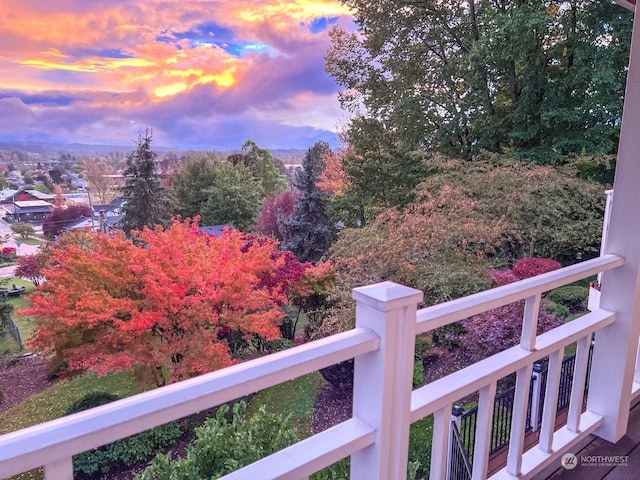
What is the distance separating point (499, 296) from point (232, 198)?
9465 millimetres

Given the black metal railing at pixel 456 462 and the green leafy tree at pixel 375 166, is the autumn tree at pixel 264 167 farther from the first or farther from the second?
the black metal railing at pixel 456 462

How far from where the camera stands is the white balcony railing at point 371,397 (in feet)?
1.40

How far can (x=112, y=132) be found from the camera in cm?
754

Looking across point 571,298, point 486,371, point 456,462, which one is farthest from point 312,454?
point 571,298

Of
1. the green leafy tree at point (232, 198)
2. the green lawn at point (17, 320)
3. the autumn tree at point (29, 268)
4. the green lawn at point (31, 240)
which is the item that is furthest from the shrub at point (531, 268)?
the green leafy tree at point (232, 198)

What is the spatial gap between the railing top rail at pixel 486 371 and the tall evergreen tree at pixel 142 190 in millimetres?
7850

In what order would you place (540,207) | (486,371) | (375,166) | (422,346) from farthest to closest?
(375,166), (540,207), (422,346), (486,371)

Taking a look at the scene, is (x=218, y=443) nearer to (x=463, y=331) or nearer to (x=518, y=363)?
(x=518, y=363)

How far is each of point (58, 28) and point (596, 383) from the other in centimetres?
803

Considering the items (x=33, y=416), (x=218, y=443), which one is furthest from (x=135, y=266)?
(x=218, y=443)

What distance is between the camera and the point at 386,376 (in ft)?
2.19

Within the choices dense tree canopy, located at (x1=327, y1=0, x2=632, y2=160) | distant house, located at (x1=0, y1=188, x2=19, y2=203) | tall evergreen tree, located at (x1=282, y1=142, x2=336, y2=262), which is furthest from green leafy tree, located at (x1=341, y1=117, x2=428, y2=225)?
distant house, located at (x1=0, y1=188, x2=19, y2=203)

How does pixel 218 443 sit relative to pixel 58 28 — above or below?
below

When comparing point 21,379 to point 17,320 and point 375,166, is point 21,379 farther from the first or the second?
point 375,166
